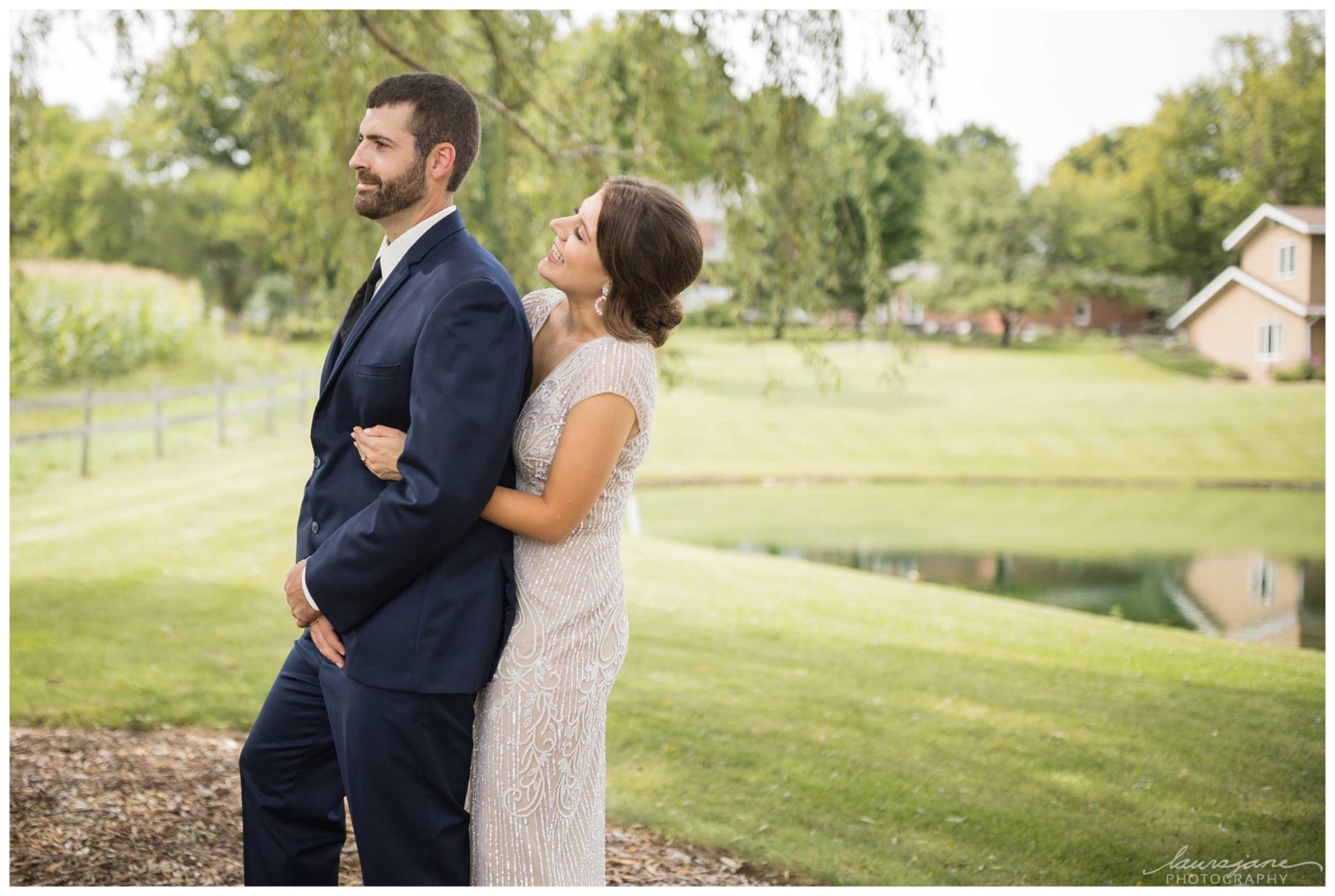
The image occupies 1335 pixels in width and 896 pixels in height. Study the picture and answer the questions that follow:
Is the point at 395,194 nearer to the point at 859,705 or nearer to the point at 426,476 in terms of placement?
the point at 426,476

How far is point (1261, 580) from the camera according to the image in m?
11.6

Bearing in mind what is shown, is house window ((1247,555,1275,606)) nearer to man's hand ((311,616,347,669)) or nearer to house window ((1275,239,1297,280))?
house window ((1275,239,1297,280))

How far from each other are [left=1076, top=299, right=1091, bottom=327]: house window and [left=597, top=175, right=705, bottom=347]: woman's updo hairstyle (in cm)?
2387

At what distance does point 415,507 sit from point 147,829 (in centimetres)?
210

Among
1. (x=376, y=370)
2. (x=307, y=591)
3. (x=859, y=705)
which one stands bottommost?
(x=859, y=705)

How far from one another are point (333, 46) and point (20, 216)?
250 cm

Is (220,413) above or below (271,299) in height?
below

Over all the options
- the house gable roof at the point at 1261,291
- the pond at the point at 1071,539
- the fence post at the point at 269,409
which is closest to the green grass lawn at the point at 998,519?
the pond at the point at 1071,539

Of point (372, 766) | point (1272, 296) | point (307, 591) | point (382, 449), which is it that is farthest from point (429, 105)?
point (1272, 296)

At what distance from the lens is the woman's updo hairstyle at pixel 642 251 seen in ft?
6.63

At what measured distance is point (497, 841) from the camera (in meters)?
2.11

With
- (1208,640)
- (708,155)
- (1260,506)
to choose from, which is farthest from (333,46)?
(1260,506)

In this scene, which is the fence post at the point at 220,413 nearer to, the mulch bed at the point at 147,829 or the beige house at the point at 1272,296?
the mulch bed at the point at 147,829

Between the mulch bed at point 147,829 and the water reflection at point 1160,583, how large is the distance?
7389 mm
